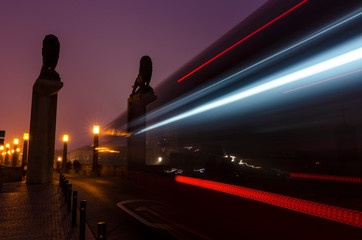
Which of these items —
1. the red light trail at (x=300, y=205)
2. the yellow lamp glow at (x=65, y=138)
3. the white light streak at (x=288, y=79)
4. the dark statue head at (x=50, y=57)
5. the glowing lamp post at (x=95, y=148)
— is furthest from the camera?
the yellow lamp glow at (x=65, y=138)

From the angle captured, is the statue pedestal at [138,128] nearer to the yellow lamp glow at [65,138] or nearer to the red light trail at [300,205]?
the red light trail at [300,205]

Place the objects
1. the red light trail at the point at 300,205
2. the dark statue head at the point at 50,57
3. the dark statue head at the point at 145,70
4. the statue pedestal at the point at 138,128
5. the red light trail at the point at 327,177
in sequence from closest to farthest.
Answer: the red light trail at the point at 300,205
the red light trail at the point at 327,177
the dark statue head at the point at 50,57
the statue pedestal at the point at 138,128
the dark statue head at the point at 145,70

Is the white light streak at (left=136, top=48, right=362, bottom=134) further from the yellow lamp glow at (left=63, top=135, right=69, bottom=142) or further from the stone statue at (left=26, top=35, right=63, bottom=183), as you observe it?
the yellow lamp glow at (left=63, top=135, right=69, bottom=142)

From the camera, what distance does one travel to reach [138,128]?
2055 cm

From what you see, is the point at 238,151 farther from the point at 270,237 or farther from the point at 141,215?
the point at 270,237

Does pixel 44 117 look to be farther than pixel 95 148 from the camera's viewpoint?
No

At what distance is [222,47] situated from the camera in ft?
39.2

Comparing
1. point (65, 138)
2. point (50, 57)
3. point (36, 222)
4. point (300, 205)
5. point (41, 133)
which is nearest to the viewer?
point (36, 222)

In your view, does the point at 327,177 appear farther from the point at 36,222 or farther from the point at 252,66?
the point at 36,222

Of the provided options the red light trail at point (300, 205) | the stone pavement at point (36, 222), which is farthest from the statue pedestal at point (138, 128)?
the stone pavement at point (36, 222)

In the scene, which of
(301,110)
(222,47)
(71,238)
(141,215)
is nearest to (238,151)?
(301,110)

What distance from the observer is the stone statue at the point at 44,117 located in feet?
59.6

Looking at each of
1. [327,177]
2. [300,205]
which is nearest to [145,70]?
[327,177]

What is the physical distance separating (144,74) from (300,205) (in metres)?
15.9
